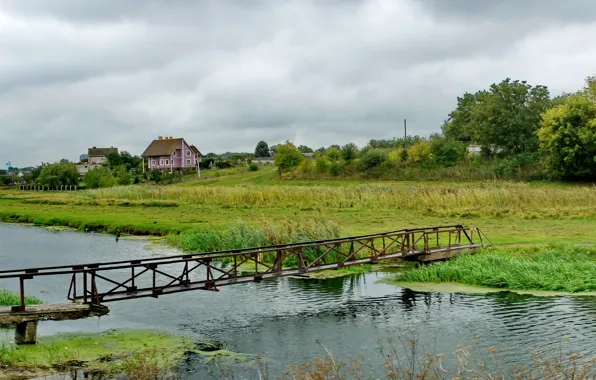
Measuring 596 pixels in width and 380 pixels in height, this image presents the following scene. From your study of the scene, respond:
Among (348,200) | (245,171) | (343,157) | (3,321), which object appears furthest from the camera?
(245,171)

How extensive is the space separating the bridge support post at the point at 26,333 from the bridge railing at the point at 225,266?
71 cm

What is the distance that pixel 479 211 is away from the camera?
165 ft

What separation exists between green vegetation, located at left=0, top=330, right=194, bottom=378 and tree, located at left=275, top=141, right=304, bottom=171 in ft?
301

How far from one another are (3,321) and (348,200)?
4273 centimetres

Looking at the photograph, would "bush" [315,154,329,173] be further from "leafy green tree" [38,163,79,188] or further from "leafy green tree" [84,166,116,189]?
"leafy green tree" [38,163,79,188]

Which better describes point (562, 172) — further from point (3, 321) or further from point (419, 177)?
point (3, 321)

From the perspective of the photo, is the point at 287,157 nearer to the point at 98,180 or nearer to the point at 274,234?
the point at 98,180

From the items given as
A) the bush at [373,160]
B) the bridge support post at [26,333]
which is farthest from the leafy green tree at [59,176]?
the bridge support post at [26,333]

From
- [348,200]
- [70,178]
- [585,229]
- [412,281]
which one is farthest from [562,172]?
[70,178]

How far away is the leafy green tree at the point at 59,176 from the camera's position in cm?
12512

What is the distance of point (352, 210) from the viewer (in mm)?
57000

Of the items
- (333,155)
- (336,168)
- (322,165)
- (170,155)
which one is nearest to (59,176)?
(170,155)

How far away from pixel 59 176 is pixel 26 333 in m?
111

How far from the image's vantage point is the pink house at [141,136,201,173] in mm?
145125
